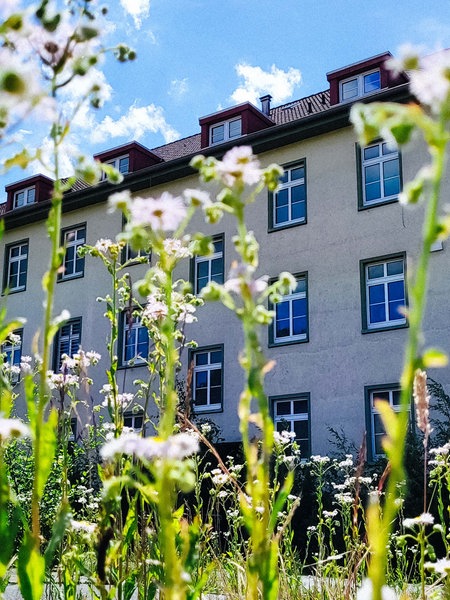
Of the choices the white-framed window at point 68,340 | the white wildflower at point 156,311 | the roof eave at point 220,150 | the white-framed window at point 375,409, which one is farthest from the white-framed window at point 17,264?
the white wildflower at point 156,311

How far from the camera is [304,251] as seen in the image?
1609 cm

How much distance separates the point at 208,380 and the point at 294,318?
2.49 m

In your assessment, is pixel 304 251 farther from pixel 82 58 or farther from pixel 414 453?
pixel 82 58

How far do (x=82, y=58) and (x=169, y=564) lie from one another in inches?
33.0

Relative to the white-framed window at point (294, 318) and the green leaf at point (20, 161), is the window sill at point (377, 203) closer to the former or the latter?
the white-framed window at point (294, 318)

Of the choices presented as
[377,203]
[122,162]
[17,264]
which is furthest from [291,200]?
[17,264]

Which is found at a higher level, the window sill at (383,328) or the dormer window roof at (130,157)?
the dormer window roof at (130,157)

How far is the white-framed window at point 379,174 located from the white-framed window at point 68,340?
8447 millimetres

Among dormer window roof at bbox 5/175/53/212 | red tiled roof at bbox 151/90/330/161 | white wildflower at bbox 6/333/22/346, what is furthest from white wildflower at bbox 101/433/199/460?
dormer window roof at bbox 5/175/53/212

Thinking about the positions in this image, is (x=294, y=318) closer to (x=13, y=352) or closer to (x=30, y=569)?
(x=13, y=352)

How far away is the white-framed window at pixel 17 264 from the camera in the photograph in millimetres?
22031

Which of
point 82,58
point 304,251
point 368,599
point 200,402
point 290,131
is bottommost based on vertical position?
point 368,599

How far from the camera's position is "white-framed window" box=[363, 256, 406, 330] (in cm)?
1473

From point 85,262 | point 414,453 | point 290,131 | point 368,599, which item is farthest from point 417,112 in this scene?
point 85,262
